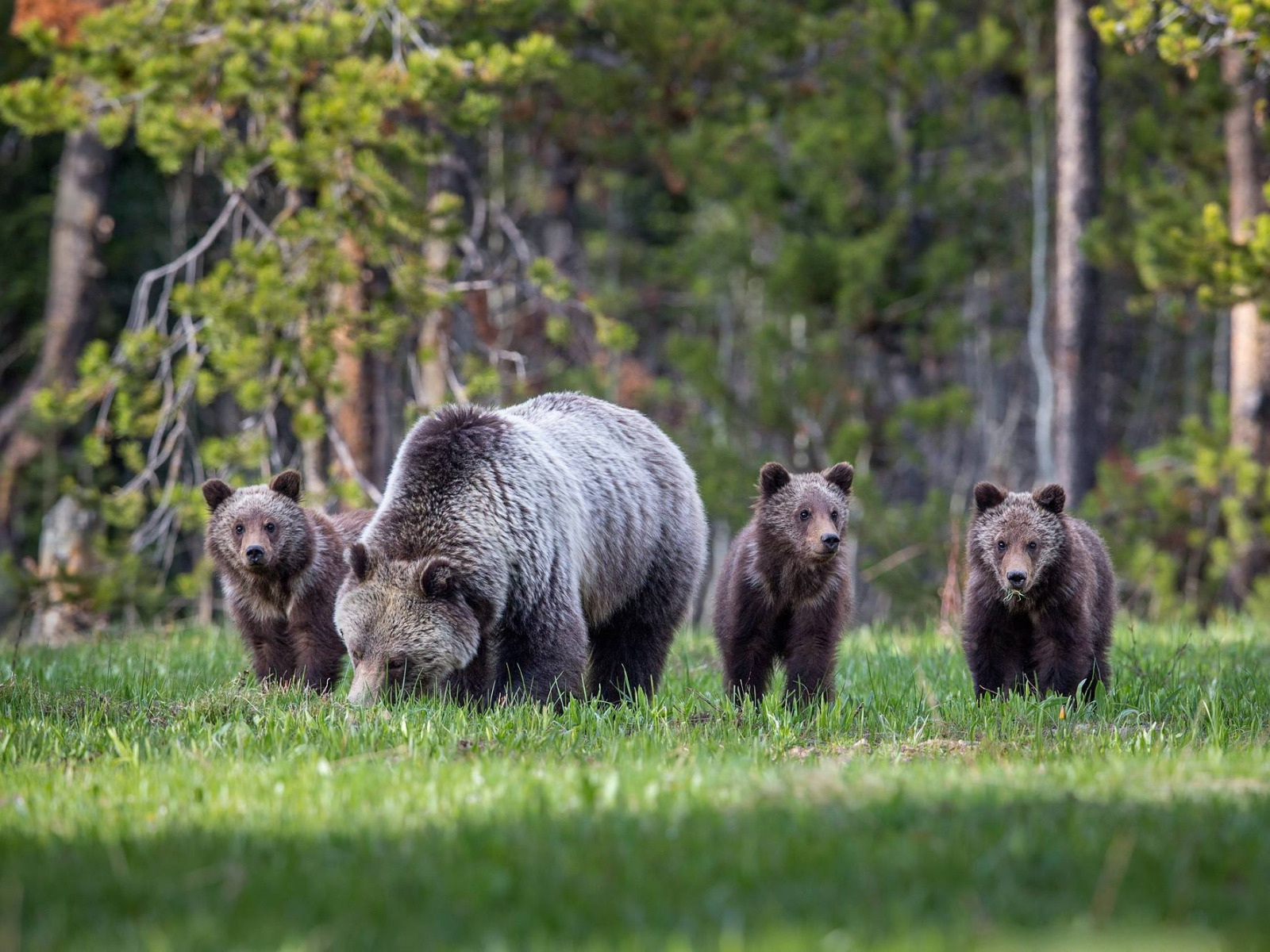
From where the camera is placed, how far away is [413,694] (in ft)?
24.6

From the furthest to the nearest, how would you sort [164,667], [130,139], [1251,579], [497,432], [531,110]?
[130,139] → [531,110] → [1251,579] → [164,667] → [497,432]

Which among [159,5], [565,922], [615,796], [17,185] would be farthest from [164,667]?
[17,185]

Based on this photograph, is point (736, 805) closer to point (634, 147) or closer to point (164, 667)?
point (164, 667)

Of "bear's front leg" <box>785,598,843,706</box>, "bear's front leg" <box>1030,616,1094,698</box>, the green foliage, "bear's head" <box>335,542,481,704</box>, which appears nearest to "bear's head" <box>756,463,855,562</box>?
"bear's front leg" <box>785,598,843,706</box>

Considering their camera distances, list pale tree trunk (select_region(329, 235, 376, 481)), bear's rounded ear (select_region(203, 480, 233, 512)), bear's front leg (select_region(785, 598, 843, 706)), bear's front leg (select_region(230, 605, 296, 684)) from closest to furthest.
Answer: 1. bear's front leg (select_region(785, 598, 843, 706))
2. bear's front leg (select_region(230, 605, 296, 684))
3. bear's rounded ear (select_region(203, 480, 233, 512))
4. pale tree trunk (select_region(329, 235, 376, 481))

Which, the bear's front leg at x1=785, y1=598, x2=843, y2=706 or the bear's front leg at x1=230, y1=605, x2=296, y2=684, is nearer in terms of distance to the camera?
the bear's front leg at x1=785, y1=598, x2=843, y2=706

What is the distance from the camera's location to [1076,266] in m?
18.3

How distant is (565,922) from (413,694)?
12.9 feet

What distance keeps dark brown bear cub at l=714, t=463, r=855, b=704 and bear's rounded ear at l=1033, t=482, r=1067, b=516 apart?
1123 millimetres

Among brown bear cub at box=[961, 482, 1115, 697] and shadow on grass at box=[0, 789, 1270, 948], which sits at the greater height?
brown bear cub at box=[961, 482, 1115, 697]

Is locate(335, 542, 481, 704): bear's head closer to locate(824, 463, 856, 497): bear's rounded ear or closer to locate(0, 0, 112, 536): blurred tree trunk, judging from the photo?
locate(824, 463, 856, 497): bear's rounded ear

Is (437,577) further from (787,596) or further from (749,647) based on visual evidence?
(787,596)

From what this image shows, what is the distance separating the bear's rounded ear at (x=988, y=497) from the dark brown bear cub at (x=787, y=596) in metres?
0.81

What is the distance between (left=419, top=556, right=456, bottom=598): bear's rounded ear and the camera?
7453 millimetres
